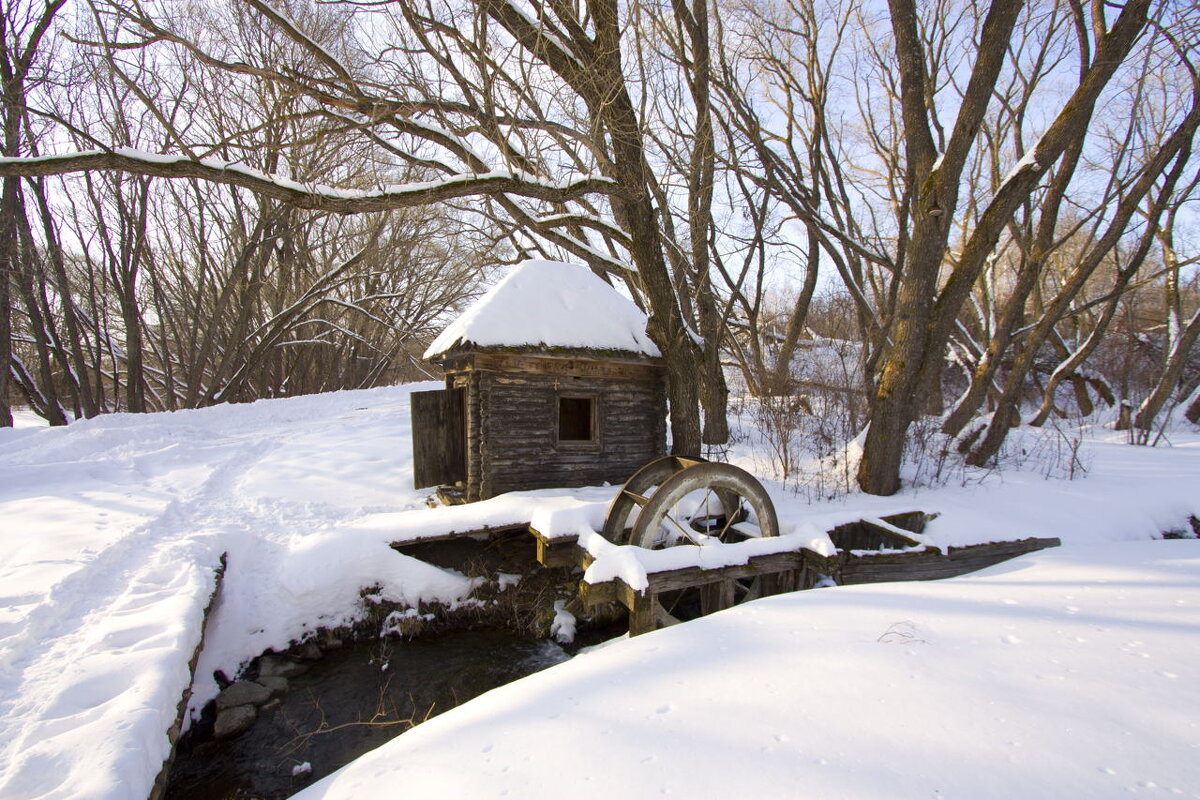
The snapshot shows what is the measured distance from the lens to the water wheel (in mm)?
5664

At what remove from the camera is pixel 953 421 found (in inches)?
445

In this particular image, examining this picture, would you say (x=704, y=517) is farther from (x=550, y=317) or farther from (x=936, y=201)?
(x=936, y=201)

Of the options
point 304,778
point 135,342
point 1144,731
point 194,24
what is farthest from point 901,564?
point 135,342

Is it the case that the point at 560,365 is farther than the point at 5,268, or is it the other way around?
the point at 5,268

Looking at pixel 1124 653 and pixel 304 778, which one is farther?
pixel 304 778

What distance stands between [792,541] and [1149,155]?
49.8 feet

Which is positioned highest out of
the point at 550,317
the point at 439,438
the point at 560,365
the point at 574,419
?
the point at 550,317

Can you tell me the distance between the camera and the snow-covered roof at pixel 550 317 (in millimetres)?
7500

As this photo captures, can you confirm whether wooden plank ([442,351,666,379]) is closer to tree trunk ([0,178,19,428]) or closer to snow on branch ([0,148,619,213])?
snow on branch ([0,148,619,213])

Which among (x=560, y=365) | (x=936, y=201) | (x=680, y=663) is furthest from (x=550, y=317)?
(x=936, y=201)

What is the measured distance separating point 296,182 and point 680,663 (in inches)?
244

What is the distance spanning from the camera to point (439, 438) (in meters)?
8.11

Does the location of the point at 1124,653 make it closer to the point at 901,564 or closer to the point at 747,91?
the point at 901,564

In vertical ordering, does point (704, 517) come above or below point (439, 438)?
below
